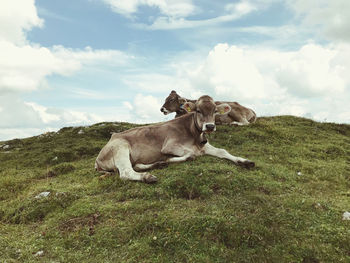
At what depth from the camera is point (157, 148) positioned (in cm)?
977

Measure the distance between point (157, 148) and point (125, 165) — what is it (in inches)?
60.4

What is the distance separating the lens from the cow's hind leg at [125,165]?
25.1ft

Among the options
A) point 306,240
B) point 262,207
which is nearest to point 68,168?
point 262,207

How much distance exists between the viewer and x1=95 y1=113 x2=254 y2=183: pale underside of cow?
30.1 feet

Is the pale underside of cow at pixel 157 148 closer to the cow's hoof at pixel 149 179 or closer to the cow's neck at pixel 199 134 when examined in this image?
the cow's neck at pixel 199 134

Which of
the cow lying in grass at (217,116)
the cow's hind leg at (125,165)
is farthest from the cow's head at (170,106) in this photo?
the cow's hind leg at (125,165)

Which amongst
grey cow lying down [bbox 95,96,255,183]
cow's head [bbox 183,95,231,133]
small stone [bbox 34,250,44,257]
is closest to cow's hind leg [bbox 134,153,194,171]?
grey cow lying down [bbox 95,96,255,183]

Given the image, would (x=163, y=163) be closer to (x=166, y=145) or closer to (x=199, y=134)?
(x=166, y=145)

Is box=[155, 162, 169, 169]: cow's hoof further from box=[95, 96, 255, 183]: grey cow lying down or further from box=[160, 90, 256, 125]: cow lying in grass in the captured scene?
box=[160, 90, 256, 125]: cow lying in grass

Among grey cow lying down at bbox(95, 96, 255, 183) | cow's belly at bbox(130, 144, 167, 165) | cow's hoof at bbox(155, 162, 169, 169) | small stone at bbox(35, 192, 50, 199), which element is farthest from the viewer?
Result: cow's belly at bbox(130, 144, 167, 165)

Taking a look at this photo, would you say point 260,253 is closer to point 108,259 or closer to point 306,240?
point 306,240

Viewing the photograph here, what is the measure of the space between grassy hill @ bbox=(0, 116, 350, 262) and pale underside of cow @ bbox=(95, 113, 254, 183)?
51 centimetres

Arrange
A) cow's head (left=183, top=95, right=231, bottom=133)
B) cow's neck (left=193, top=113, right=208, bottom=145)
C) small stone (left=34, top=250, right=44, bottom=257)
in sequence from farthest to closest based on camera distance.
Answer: cow's neck (left=193, top=113, right=208, bottom=145)
cow's head (left=183, top=95, right=231, bottom=133)
small stone (left=34, top=250, right=44, bottom=257)

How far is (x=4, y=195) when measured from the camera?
30.1 ft
